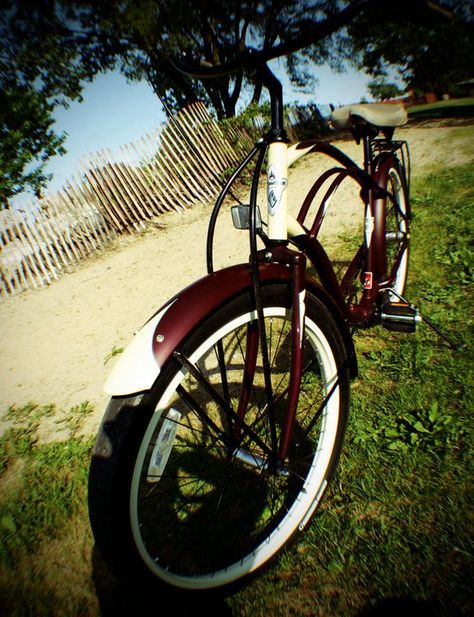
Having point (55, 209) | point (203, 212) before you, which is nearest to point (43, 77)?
point (55, 209)

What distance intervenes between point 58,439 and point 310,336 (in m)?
2.38

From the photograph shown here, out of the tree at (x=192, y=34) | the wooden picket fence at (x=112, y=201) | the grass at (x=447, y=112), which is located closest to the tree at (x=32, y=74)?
the tree at (x=192, y=34)

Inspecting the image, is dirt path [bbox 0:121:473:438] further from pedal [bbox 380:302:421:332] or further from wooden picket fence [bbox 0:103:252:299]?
pedal [bbox 380:302:421:332]

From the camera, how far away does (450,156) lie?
7039mm

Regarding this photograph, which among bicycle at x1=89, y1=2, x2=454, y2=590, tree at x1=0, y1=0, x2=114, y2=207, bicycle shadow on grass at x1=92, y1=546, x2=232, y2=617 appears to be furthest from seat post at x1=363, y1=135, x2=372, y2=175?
tree at x1=0, y1=0, x2=114, y2=207

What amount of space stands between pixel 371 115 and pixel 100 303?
446cm

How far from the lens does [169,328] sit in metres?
0.98

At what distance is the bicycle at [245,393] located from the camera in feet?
3.14

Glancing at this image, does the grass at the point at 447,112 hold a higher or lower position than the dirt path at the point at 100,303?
higher

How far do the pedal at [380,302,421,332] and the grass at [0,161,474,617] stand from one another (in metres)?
0.40

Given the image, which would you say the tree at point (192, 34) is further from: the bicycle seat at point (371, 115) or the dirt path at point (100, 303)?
the bicycle seat at point (371, 115)

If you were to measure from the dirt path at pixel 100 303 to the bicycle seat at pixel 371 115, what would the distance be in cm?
274

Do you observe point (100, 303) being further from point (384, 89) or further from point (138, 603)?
point (384, 89)

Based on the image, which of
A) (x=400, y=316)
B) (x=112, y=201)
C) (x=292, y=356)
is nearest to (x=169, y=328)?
(x=292, y=356)
